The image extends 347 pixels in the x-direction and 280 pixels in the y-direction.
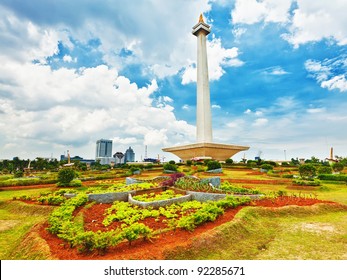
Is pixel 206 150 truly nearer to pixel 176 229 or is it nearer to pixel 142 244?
pixel 176 229

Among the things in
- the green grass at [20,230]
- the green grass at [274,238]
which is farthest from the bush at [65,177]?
the green grass at [274,238]

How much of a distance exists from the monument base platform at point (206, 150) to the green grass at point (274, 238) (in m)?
38.9

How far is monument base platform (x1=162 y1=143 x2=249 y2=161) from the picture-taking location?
48.8m

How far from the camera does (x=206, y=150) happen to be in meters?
49.2

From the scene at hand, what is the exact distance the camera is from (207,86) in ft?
182

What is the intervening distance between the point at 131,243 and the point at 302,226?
226 inches

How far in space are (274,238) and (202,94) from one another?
164 feet

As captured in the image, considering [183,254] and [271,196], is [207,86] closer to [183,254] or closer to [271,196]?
[271,196]

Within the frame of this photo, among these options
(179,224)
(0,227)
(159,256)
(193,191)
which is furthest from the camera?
(193,191)

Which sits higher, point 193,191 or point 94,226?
point 193,191

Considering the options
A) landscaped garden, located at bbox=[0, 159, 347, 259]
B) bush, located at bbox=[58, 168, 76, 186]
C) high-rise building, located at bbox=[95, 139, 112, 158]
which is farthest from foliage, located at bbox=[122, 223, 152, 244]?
high-rise building, located at bbox=[95, 139, 112, 158]

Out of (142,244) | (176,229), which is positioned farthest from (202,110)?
(142,244)

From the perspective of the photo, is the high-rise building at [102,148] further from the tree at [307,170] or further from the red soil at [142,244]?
the red soil at [142,244]

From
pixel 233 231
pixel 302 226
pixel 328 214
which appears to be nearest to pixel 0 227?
pixel 233 231
